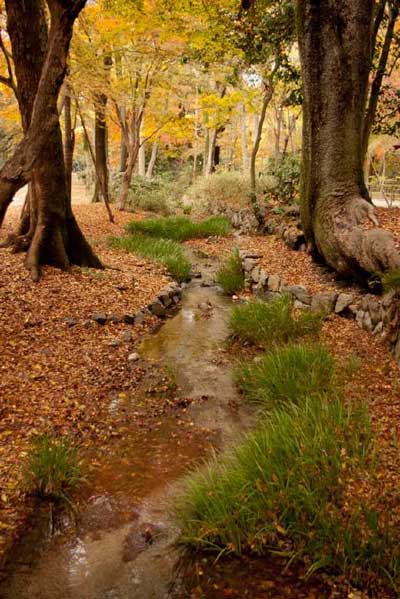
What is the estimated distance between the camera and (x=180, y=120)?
13969mm

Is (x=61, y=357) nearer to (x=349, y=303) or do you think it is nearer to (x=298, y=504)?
(x=298, y=504)

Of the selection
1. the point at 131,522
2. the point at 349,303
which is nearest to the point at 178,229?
the point at 349,303

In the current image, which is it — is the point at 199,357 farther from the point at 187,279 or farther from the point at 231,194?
the point at 231,194

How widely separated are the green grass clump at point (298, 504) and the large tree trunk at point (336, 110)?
3482 millimetres

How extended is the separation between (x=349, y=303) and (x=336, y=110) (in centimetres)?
271

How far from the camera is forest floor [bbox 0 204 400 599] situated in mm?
2697

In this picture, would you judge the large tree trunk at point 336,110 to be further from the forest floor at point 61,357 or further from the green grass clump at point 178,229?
the green grass clump at point 178,229

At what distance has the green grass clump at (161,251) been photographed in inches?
294

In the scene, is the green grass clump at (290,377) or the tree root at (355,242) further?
the tree root at (355,242)

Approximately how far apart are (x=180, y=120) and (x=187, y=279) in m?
8.28

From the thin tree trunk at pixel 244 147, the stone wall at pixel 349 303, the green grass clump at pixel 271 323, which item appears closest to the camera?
the stone wall at pixel 349 303

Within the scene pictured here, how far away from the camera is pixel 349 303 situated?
16.5 ft

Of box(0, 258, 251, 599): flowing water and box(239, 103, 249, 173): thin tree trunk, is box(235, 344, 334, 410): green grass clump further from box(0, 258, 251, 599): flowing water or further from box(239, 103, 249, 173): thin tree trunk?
box(239, 103, 249, 173): thin tree trunk

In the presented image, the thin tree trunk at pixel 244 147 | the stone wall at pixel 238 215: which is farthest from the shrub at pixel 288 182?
the thin tree trunk at pixel 244 147
